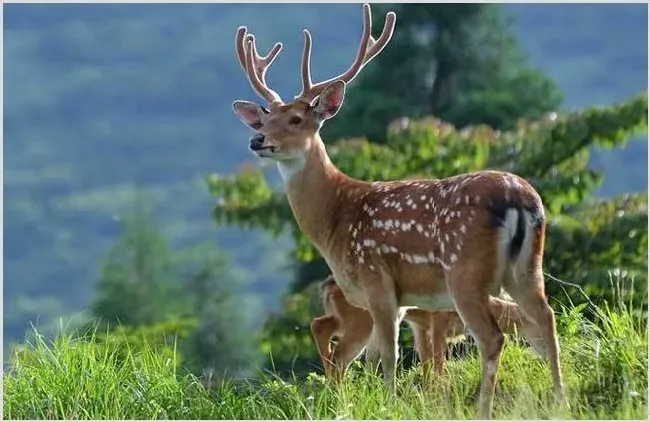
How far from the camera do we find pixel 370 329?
29.8ft

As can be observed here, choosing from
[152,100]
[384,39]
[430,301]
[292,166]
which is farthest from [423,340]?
[152,100]

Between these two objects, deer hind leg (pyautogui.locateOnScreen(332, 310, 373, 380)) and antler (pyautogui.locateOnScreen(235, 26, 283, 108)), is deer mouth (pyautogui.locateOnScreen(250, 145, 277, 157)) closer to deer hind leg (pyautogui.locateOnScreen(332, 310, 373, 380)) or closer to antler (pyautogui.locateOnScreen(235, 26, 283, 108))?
antler (pyautogui.locateOnScreen(235, 26, 283, 108))

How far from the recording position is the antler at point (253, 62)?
9.39m

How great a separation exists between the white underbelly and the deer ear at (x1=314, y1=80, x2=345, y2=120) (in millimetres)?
1210

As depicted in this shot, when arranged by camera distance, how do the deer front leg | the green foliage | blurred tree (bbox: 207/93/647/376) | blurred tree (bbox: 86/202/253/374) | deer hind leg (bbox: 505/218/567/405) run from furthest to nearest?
blurred tree (bbox: 86/202/253/374), the green foliage, blurred tree (bbox: 207/93/647/376), the deer front leg, deer hind leg (bbox: 505/218/567/405)

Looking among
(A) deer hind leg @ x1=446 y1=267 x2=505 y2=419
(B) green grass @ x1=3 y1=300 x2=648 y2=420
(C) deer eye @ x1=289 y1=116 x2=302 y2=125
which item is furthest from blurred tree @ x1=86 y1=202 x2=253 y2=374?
(A) deer hind leg @ x1=446 y1=267 x2=505 y2=419

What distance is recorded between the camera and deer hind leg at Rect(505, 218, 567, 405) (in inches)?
312

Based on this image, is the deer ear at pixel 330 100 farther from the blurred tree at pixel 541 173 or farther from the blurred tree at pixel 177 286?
the blurred tree at pixel 177 286

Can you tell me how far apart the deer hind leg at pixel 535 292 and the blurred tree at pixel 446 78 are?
726 inches

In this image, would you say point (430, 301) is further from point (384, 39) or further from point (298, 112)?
point (384, 39)

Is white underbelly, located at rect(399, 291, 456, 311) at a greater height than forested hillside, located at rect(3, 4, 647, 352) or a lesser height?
greater

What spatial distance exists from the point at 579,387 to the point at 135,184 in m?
103

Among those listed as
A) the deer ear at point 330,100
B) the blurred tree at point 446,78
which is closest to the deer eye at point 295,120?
the deer ear at point 330,100

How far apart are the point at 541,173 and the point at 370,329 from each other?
9.01m
